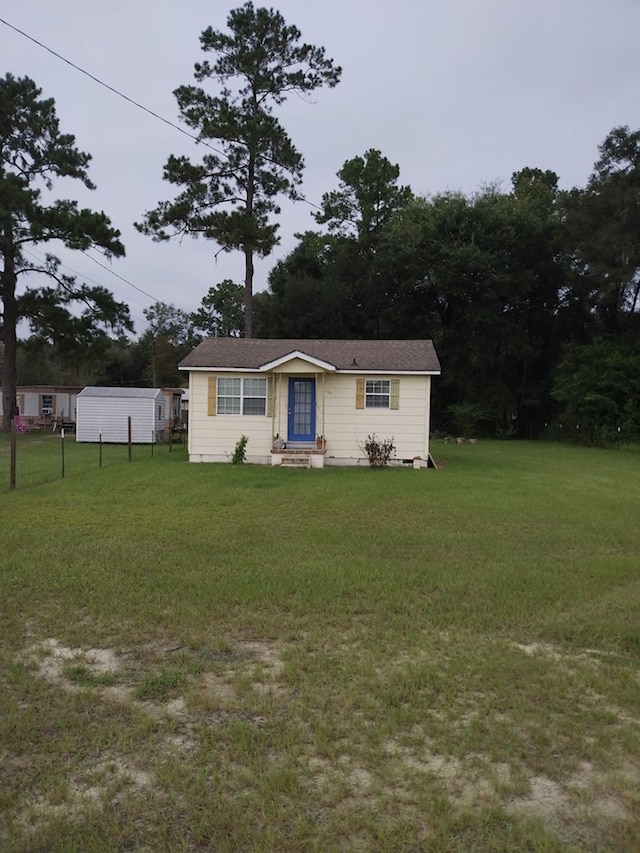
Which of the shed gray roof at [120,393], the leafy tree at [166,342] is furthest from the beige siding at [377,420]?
the leafy tree at [166,342]

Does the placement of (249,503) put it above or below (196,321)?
below

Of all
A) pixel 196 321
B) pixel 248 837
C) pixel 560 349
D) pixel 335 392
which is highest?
pixel 196 321

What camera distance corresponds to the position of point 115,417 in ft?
78.5

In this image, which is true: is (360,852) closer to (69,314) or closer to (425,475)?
(425,475)

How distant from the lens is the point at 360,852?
2.19 metres

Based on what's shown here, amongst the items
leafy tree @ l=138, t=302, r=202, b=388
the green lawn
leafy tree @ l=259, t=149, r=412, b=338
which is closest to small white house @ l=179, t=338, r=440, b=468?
the green lawn

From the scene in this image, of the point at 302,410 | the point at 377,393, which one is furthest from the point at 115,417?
the point at 377,393

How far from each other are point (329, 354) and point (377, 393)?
5.83ft

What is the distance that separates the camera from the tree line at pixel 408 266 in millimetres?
24531

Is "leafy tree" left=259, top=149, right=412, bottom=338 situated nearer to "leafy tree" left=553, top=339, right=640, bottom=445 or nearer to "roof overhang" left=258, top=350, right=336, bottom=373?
"leafy tree" left=553, top=339, right=640, bottom=445

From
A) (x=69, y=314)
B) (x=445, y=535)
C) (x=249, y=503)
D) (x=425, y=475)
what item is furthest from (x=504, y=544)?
(x=69, y=314)

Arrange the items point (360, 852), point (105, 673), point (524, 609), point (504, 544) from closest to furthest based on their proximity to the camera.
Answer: point (360, 852), point (105, 673), point (524, 609), point (504, 544)

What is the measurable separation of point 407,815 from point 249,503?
7223mm

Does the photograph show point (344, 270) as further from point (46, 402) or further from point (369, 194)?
point (46, 402)
